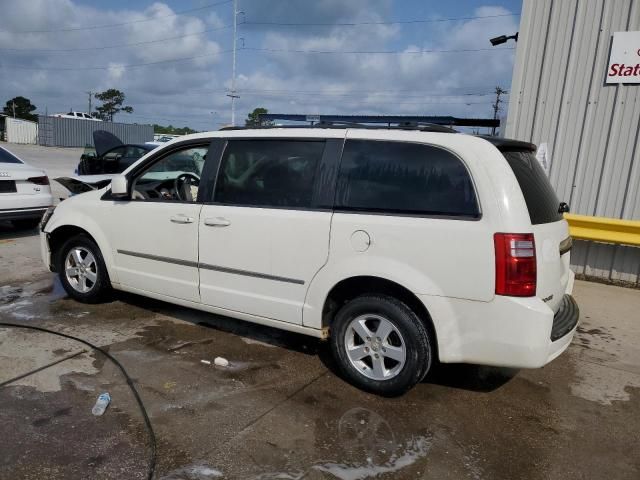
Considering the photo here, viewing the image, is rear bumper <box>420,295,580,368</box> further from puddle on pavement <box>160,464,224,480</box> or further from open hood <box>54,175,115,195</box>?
open hood <box>54,175,115,195</box>

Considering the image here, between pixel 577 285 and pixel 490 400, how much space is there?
3838 mm

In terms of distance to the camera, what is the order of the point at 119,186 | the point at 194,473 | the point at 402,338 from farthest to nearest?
the point at 119,186
the point at 402,338
the point at 194,473

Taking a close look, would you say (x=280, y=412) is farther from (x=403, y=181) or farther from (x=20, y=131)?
(x=20, y=131)

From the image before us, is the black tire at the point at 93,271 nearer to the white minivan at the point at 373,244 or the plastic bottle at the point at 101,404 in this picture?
the white minivan at the point at 373,244

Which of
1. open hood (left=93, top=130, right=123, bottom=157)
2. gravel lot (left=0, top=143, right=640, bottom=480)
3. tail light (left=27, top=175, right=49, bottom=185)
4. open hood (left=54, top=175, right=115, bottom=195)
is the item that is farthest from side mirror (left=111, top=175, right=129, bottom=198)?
open hood (left=93, top=130, right=123, bottom=157)

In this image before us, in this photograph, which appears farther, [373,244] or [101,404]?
[373,244]

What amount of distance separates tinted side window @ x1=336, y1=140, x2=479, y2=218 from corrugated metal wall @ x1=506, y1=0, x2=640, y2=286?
177 inches

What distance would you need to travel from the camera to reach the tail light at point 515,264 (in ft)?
9.69

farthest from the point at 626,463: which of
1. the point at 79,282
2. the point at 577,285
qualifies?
the point at 79,282

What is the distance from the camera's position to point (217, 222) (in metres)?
4.00

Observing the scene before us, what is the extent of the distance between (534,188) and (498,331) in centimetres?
100

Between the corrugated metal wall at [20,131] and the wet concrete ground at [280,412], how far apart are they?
54.6 metres

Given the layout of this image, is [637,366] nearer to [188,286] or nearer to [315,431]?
[315,431]

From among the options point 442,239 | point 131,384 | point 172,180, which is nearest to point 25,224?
point 172,180
